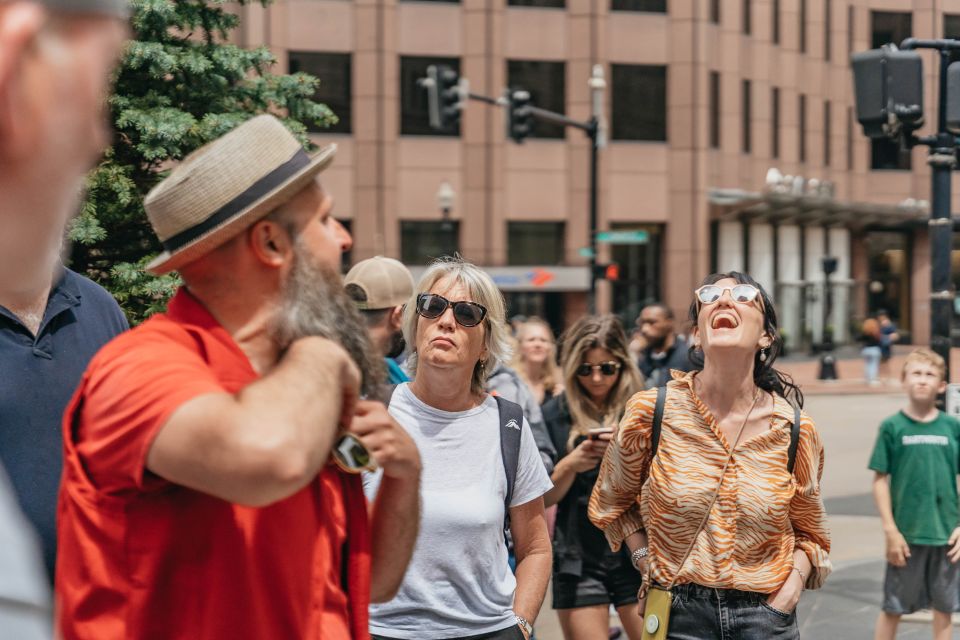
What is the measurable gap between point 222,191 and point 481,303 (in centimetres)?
246

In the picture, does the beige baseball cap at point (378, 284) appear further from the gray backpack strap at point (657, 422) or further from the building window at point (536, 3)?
the building window at point (536, 3)

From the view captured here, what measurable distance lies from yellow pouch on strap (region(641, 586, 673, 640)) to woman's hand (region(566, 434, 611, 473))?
1.04 metres

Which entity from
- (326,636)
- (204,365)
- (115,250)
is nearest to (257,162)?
(204,365)

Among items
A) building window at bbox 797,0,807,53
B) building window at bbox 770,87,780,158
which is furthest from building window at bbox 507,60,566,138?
building window at bbox 797,0,807,53

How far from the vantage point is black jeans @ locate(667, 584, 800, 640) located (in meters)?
4.36

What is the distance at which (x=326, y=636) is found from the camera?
84.0 inches

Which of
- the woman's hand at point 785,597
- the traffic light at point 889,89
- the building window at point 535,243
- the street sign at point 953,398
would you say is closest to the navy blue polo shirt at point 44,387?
the woman's hand at point 785,597

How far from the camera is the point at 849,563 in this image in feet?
33.9

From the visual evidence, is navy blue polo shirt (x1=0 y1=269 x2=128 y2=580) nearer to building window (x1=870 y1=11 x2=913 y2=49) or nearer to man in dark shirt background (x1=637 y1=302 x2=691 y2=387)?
man in dark shirt background (x1=637 y1=302 x2=691 y2=387)

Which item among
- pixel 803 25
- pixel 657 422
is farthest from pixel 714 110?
pixel 657 422

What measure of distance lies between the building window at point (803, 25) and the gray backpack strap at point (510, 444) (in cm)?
4674

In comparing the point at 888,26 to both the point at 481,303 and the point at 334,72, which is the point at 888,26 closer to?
the point at 334,72

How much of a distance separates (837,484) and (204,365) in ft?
47.2

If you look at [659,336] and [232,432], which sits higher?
[232,432]
